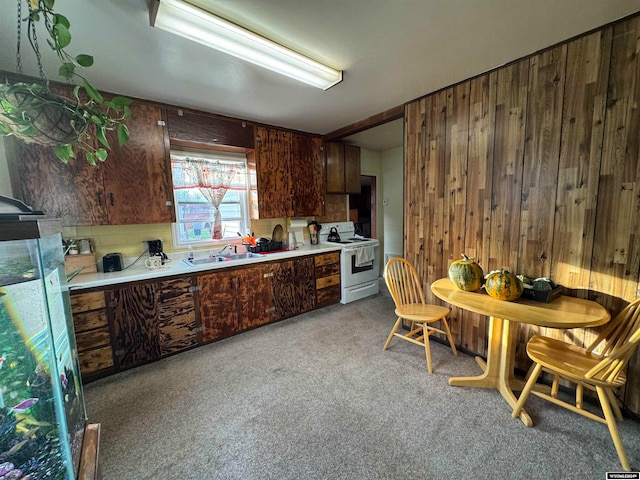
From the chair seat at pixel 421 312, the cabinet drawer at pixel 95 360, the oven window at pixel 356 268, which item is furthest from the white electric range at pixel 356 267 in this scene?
the cabinet drawer at pixel 95 360

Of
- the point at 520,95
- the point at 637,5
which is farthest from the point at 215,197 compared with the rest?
the point at 637,5

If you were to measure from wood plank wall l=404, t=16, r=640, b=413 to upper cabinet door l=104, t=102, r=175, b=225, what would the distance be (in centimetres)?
270

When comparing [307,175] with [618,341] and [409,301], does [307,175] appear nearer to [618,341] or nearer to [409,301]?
[409,301]

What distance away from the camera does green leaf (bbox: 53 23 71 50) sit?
83 centimetres

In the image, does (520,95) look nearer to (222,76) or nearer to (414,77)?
(414,77)

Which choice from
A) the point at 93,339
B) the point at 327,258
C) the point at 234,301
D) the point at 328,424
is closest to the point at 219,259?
the point at 234,301

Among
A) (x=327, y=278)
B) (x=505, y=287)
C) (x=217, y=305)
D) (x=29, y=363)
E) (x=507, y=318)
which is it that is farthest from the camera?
(x=327, y=278)

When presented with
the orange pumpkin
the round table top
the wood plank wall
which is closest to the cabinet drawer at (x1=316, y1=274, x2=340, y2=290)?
the wood plank wall

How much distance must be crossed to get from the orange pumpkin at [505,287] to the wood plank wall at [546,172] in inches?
15.4

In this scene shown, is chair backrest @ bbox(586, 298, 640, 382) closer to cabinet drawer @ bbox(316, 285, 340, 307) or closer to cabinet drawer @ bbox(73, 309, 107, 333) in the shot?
cabinet drawer @ bbox(316, 285, 340, 307)

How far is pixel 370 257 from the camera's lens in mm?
4000

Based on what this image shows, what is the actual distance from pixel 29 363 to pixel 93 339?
1706mm

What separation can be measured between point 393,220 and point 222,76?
3.74 meters

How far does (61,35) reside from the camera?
842 mm
